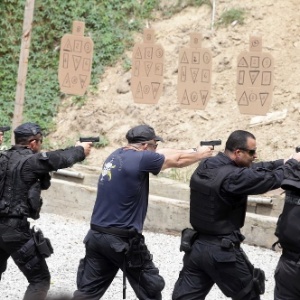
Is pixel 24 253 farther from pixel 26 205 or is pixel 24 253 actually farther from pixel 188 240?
pixel 188 240

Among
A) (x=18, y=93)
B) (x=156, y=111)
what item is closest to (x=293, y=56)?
(x=156, y=111)

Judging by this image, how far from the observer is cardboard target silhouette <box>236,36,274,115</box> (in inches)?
428

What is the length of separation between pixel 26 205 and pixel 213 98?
315 inches

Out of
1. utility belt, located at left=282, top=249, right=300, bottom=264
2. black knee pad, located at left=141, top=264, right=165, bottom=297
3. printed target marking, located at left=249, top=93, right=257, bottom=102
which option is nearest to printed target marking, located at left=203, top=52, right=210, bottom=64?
printed target marking, located at left=249, top=93, right=257, bottom=102

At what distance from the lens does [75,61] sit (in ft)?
39.8

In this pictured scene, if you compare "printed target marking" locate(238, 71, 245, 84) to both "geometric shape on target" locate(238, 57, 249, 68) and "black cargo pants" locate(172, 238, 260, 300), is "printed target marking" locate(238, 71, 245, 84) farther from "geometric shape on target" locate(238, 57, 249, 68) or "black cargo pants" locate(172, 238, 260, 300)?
"black cargo pants" locate(172, 238, 260, 300)

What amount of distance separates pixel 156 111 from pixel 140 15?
2.71 metres

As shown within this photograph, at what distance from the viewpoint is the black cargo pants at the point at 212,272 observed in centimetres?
652

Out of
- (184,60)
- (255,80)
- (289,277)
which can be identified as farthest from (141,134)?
(184,60)

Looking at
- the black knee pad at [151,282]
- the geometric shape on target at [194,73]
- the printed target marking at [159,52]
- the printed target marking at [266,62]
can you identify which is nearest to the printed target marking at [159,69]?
the printed target marking at [159,52]

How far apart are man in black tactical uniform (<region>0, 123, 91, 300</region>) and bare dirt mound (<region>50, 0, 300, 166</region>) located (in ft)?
21.8

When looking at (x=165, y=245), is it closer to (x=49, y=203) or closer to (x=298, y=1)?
(x=49, y=203)

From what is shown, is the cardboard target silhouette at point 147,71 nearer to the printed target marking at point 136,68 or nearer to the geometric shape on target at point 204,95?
the printed target marking at point 136,68

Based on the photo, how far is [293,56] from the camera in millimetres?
14859
